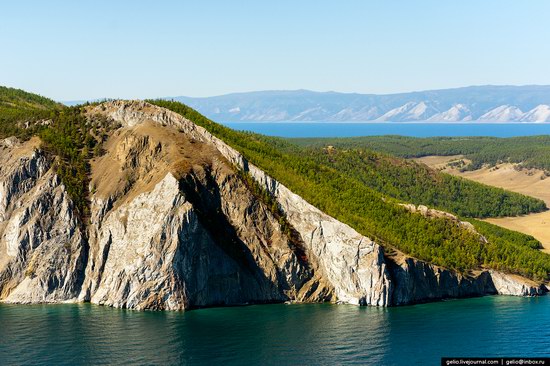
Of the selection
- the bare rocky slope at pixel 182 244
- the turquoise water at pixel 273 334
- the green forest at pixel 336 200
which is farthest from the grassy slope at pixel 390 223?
the turquoise water at pixel 273 334

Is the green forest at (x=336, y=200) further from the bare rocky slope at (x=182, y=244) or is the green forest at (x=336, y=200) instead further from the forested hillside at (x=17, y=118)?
the bare rocky slope at (x=182, y=244)

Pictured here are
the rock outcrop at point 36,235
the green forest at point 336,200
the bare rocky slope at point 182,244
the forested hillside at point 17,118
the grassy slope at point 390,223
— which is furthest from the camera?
the forested hillside at point 17,118

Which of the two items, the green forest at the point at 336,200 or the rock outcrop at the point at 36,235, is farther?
the green forest at the point at 336,200

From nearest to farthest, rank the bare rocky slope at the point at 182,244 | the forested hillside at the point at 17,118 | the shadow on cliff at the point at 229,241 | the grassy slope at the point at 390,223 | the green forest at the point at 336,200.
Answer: the bare rocky slope at the point at 182,244 → the shadow on cliff at the point at 229,241 → the green forest at the point at 336,200 → the grassy slope at the point at 390,223 → the forested hillside at the point at 17,118

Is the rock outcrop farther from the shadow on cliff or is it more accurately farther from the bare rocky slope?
the shadow on cliff

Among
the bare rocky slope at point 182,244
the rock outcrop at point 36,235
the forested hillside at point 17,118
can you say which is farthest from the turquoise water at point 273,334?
the forested hillside at point 17,118

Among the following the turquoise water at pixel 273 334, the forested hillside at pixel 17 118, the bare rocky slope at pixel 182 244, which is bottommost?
the turquoise water at pixel 273 334

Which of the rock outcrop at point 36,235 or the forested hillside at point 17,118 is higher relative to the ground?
the forested hillside at point 17,118

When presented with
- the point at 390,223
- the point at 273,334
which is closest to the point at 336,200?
the point at 390,223
